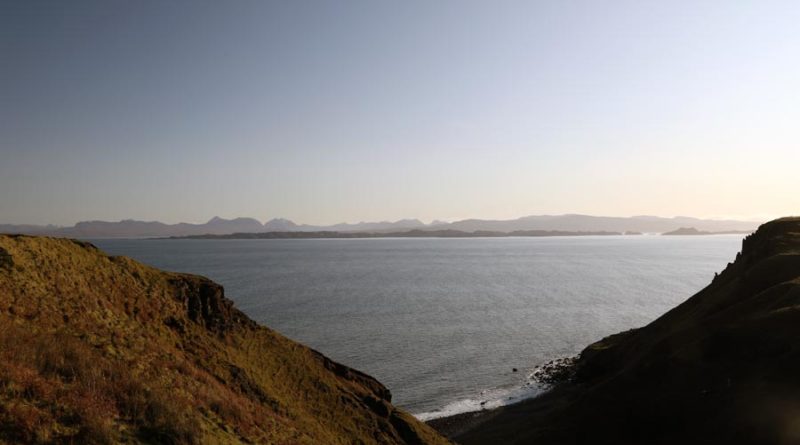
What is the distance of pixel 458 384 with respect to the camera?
5431cm

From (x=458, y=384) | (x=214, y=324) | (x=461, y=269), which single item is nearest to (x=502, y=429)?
(x=458, y=384)

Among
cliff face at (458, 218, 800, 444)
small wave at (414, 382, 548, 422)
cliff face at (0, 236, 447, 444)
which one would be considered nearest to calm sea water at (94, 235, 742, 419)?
small wave at (414, 382, 548, 422)

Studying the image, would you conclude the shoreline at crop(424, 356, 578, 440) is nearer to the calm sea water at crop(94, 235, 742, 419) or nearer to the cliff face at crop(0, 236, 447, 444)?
the calm sea water at crop(94, 235, 742, 419)

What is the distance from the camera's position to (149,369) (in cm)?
1855

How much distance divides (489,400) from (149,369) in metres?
38.9

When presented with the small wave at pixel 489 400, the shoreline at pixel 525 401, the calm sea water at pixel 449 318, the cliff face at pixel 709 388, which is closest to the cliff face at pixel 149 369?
the cliff face at pixel 709 388

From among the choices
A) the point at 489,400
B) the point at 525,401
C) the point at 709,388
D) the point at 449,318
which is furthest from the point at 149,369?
the point at 449,318

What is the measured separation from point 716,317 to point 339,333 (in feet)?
158

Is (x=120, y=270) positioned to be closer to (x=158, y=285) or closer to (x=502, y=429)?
(x=158, y=285)

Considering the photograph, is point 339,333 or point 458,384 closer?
point 458,384

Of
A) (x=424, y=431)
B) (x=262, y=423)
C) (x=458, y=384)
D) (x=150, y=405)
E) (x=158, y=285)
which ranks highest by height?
(x=158, y=285)

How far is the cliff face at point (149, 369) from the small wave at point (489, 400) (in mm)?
16113

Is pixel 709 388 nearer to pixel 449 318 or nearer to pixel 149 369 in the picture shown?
pixel 149 369

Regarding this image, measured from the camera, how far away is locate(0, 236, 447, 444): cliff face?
45.2 ft
